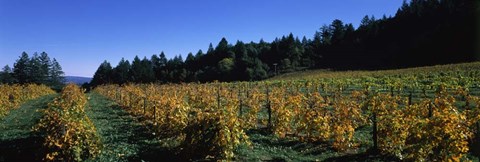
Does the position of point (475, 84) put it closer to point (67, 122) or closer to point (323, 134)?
point (323, 134)

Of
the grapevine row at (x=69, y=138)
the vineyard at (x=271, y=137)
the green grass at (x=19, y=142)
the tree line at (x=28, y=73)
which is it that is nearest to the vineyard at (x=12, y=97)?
the green grass at (x=19, y=142)

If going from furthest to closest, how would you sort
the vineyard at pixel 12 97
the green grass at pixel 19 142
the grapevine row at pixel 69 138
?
the vineyard at pixel 12 97, the green grass at pixel 19 142, the grapevine row at pixel 69 138

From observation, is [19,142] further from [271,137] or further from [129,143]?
[271,137]

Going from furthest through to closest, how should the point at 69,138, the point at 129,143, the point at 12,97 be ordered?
the point at 12,97 → the point at 129,143 → the point at 69,138

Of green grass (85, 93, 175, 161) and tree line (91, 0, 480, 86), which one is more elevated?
tree line (91, 0, 480, 86)

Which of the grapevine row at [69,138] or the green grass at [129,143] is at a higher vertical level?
the grapevine row at [69,138]

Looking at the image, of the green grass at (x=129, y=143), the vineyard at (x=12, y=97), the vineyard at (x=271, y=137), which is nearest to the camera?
the vineyard at (x=271, y=137)

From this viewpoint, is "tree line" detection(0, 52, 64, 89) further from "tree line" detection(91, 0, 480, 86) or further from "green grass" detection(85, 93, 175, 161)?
"green grass" detection(85, 93, 175, 161)

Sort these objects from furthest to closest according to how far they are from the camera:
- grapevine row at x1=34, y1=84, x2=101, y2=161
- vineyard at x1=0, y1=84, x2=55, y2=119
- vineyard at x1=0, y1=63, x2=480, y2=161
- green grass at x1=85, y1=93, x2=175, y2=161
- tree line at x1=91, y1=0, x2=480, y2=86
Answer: tree line at x1=91, y1=0, x2=480, y2=86 < vineyard at x1=0, y1=84, x2=55, y2=119 < green grass at x1=85, y1=93, x2=175, y2=161 < grapevine row at x1=34, y1=84, x2=101, y2=161 < vineyard at x1=0, y1=63, x2=480, y2=161

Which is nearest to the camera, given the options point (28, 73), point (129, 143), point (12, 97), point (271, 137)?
point (129, 143)

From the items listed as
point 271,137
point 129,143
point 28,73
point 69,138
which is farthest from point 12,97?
point 28,73

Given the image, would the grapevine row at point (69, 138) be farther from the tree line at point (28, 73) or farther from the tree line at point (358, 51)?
the tree line at point (28, 73)

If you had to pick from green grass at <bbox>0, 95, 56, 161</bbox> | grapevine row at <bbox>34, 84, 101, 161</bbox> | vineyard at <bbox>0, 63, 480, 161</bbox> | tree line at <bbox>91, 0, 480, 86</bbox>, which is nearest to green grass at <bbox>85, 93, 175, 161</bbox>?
vineyard at <bbox>0, 63, 480, 161</bbox>

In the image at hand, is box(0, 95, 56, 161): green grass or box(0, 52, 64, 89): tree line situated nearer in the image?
box(0, 95, 56, 161): green grass
